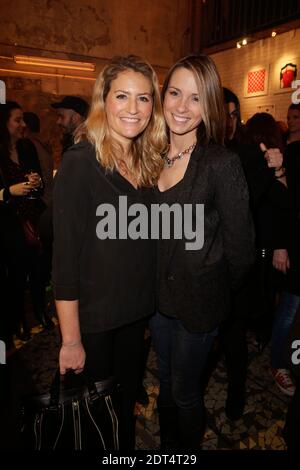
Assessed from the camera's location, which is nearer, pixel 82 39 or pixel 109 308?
pixel 109 308

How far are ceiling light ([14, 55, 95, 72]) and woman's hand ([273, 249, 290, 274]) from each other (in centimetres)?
627

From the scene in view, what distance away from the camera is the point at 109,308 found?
144 centimetres

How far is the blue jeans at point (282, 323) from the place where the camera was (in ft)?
8.04

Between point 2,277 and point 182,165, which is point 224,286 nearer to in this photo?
point 182,165

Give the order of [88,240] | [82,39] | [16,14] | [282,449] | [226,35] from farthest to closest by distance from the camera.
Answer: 1. [226,35]
2. [82,39]
3. [16,14]
4. [282,449]
5. [88,240]

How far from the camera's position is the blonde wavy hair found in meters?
1.43

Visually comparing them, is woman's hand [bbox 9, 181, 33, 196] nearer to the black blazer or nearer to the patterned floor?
the patterned floor

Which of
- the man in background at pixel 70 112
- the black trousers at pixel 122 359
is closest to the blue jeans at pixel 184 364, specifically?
the black trousers at pixel 122 359

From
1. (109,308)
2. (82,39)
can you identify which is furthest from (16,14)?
(109,308)

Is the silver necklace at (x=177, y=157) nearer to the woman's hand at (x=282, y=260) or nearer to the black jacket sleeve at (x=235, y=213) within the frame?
the black jacket sleeve at (x=235, y=213)

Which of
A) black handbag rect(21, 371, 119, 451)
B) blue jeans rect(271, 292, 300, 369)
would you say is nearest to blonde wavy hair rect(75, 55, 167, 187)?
black handbag rect(21, 371, 119, 451)

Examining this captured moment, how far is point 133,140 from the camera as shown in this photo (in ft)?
5.58

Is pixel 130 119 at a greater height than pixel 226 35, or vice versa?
pixel 226 35

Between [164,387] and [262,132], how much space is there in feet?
5.91
